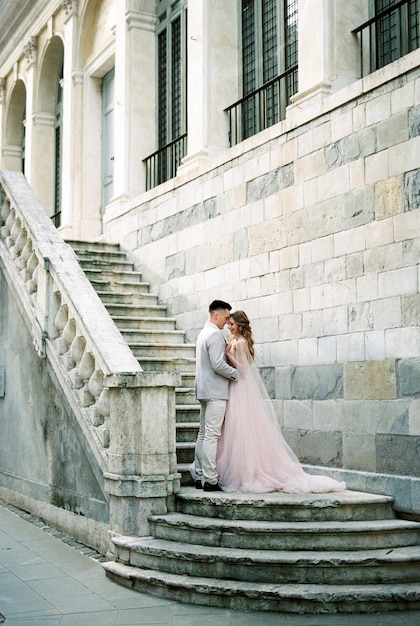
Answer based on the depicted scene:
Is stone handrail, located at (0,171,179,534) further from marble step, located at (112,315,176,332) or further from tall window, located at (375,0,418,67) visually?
tall window, located at (375,0,418,67)

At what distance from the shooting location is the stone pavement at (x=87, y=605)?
607cm

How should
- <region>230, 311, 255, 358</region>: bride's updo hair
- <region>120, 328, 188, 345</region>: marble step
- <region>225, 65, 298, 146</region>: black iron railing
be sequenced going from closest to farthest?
<region>230, 311, 255, 358</region>: bride's updo hair
<region>120, 328, 188, 345</region>: marble step
<region>225, 65, 298, 146</region>: black iron railing

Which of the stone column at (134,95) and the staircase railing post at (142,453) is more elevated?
the stone column at (134,95)

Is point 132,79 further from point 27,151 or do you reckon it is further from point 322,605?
point 322,605

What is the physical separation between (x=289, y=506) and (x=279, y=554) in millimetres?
610

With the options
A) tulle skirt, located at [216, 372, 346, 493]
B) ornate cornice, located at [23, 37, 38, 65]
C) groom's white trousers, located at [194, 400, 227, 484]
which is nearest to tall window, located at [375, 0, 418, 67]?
tulle skirt, located at [216, 372, 346, 493]

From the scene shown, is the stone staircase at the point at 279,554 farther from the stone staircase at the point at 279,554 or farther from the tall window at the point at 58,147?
the tall window at the point at 58,147

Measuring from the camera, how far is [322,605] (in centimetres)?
626

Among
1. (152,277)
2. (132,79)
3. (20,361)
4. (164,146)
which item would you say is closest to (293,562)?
(20,361)

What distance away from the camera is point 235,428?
8305mm

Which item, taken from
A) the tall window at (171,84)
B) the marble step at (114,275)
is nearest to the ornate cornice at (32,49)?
the tall window at (171,84)

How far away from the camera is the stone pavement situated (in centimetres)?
607

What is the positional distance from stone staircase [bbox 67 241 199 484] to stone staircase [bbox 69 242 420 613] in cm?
129

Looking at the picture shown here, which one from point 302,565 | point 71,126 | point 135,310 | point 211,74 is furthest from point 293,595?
point 71,126
